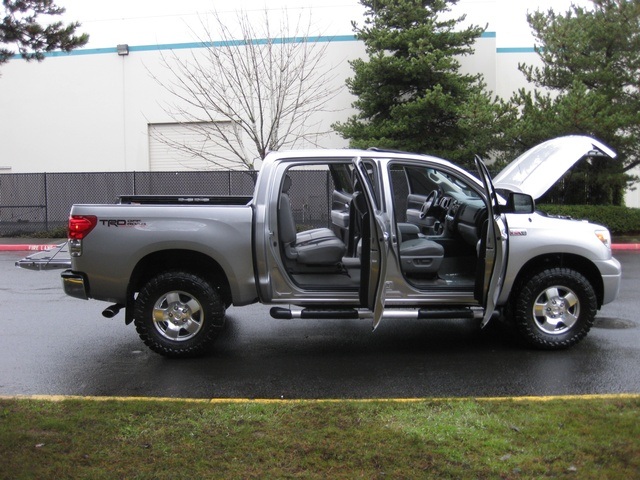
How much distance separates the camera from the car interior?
6.44 m

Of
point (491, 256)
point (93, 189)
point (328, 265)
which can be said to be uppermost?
point (93, 189)

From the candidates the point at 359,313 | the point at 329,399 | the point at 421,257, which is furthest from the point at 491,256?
the point at 329,399

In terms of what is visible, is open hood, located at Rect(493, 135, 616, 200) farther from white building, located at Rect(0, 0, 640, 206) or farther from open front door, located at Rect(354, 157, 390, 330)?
white building, located at Rect(0, 0, 640, 206)

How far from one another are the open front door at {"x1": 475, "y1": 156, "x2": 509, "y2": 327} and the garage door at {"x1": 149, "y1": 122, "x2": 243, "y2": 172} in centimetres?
1748

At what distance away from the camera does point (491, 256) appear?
6086 mm

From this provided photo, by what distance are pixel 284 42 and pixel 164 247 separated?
1620 centimetres

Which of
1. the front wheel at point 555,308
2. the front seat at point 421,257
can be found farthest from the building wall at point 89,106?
the front wheel at point 555,308

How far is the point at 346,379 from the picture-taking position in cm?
580

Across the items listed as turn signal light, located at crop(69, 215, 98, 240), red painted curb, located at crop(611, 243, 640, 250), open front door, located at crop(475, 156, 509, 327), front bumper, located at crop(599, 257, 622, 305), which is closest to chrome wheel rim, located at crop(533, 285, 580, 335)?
front bumper, located at crop(599, 257, 622, 305)

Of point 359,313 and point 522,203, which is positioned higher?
point 522,203

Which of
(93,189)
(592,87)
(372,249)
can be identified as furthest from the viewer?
(93,189)

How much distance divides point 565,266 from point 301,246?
8.85 ft

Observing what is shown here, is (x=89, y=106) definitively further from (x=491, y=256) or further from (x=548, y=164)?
(x=491, y=256)

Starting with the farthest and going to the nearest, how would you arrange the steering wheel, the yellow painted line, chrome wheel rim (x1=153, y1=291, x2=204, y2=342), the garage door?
the garage door, the steering wheel, chrome wheel rim (x1=153, y1=291, x2=204, y2=342), the yellow painted line
